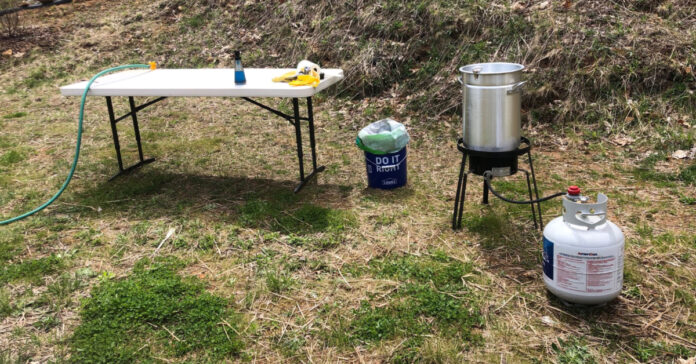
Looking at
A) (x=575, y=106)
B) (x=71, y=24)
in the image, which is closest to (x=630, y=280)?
(x=575, y=106)

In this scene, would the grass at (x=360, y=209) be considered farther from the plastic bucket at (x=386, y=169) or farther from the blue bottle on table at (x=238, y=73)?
the blue bottle on table at (x=238, y=73)

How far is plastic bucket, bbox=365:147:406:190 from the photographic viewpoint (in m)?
4.10

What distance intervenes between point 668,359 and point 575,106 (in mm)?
3187

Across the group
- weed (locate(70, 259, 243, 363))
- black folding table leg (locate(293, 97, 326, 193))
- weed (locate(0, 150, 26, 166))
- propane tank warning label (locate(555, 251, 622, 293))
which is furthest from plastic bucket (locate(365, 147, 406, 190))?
weed (locate(0, 150, 26, 166))

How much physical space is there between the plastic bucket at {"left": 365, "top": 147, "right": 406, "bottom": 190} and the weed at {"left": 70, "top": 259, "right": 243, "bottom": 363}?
1631 millimetres

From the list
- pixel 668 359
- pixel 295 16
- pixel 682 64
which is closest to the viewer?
pixel 668 359

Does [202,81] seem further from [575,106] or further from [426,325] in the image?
[575,106]

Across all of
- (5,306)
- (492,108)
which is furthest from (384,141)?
(5,306)

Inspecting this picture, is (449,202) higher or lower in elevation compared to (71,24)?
lower

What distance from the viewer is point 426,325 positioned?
8.41 feet

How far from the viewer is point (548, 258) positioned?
262cm

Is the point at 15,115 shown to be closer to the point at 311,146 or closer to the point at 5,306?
the point at 311,146

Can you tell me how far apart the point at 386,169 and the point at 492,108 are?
1.18m

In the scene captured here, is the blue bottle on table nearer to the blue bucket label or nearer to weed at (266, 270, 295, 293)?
weed at (266, 270, 295, 293)
